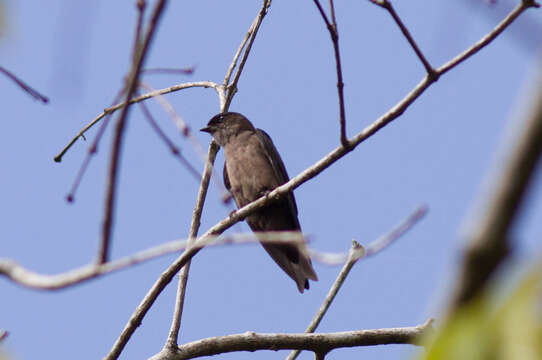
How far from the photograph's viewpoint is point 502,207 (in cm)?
78

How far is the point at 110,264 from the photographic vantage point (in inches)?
77.4

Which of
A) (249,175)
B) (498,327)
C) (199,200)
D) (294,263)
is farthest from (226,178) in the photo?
(498,327)

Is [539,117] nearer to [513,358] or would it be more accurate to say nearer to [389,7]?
[513,358]

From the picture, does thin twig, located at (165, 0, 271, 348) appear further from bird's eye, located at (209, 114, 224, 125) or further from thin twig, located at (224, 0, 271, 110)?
bird's eye, located at (209, 114, 224, 125)

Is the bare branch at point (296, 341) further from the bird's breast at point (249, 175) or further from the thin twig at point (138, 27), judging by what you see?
the bird's breast at point (249, 175)

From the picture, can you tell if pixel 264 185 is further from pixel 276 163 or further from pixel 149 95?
pixel 149 95

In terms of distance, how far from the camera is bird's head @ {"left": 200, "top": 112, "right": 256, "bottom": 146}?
362 inches

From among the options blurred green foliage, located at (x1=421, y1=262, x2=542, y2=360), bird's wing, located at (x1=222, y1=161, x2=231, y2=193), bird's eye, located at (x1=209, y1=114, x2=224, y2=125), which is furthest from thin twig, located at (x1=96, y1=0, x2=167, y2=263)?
bird's eye, located at (x1=209, y1=114, x2=224, y2=125)

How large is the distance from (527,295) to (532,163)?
0.54 feet

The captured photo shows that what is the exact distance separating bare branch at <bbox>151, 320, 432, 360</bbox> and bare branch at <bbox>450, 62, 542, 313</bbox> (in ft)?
13.0

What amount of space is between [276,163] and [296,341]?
396 cm

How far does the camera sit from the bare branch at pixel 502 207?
0.78 meters

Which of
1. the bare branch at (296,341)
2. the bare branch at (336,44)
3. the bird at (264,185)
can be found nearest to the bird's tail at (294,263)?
the bird at (264,185)


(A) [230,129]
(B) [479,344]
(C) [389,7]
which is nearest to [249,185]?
(A) [230,129]
